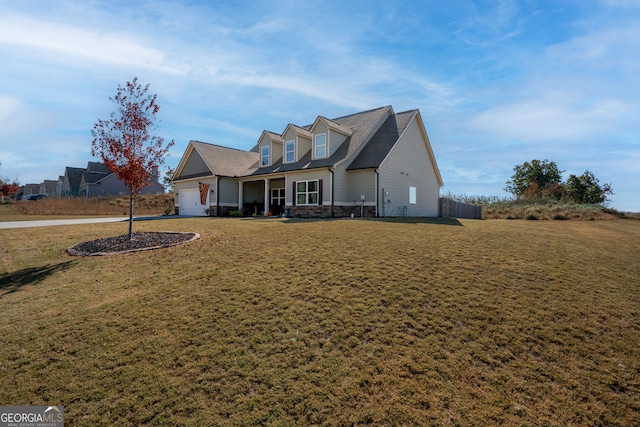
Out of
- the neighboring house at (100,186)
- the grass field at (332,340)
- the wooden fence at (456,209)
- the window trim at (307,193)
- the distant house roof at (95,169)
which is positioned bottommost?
the grass field at (332,340)

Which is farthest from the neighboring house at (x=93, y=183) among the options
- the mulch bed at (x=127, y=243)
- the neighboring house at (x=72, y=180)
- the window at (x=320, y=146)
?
the mulch bed at (x=127, y=243)

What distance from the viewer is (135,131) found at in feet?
35.8

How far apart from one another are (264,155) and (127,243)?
15138mm

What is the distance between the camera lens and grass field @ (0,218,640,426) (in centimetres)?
340

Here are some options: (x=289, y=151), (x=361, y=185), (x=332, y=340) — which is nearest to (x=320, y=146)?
(x=289, y=151)

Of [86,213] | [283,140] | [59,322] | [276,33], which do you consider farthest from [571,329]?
[86,213]

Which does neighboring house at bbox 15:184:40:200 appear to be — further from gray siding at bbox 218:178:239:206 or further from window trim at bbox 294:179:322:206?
window trim at bbox 294:179:322:206

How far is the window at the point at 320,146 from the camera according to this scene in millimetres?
20344

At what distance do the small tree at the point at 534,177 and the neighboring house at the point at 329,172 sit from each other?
Answer: 31265 millimetres

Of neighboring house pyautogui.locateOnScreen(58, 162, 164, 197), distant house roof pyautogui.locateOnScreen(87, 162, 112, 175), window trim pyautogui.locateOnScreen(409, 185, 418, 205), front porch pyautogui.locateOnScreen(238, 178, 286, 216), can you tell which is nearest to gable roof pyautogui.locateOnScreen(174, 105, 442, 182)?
front porch pyautogui.locateOnScreen(238, 178, 286, 216)

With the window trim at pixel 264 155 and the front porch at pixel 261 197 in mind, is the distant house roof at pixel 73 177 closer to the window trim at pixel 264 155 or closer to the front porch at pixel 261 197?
the front porch at pixel 261 197

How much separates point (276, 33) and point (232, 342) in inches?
411

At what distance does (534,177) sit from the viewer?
4931 cm

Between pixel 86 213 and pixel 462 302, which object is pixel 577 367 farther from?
pixel 86 213
